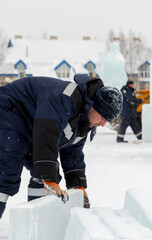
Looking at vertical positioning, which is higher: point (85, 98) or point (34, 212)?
point (85, 98)

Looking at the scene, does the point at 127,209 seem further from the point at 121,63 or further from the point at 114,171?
the point at 121,63

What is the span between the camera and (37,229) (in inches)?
85.7

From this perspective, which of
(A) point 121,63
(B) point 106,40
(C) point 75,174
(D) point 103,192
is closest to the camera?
(C) point 75,174

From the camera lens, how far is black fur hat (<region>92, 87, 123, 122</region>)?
8.31 feet

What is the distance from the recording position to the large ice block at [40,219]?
213cm

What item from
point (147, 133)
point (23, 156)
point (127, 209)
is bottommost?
point (147, 133)

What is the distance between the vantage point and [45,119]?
95.6 inches

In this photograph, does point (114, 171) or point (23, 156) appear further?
point (114, 171)

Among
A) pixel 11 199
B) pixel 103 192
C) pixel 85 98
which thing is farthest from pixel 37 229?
pixel 103 192

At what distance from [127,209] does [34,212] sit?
618 mm

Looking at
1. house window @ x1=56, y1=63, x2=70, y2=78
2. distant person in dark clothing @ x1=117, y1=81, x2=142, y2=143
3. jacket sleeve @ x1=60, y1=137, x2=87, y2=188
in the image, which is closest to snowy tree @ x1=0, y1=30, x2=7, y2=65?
house window @ x1=56, y1=63, x2=70, y2=78

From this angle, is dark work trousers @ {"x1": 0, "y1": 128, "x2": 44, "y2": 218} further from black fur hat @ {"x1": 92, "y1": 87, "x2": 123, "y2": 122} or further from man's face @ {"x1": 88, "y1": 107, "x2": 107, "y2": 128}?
black fur hat @ {"x1": 92, "y1": 87, "x2": 123, "y2": 122}

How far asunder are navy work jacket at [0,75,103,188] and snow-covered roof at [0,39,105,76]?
34386mm

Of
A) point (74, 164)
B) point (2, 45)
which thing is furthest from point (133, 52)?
point (74, 164)
